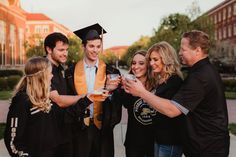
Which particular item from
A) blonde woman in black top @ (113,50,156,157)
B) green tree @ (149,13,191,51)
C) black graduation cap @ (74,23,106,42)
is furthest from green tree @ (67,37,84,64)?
blonde woman in black top @ (113,50,156,157)

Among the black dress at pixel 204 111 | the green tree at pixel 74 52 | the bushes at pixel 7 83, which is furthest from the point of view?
the green tree at pixel 74 52

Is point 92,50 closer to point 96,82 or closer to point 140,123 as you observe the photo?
point 96,82

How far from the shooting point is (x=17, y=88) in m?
3.04

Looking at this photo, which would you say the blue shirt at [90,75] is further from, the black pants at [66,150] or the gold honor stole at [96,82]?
the black pants at [66,150]

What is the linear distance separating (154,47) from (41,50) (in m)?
45.9

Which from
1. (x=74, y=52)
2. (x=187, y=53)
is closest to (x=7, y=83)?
(x=187, y=53)

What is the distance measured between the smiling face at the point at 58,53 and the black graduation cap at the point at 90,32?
28 cm

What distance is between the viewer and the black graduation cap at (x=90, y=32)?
3885 mm

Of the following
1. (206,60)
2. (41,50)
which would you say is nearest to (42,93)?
(206,60)

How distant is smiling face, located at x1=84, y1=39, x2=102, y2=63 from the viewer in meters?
3.79

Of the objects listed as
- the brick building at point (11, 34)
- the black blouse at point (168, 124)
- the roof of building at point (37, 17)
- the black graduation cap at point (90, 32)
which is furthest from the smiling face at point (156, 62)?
the roof of building at point (37, 17)

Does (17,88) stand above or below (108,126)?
above

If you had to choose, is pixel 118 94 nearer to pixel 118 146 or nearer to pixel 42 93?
pixel 42 93

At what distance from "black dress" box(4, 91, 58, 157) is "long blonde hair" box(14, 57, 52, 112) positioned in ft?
0.18
